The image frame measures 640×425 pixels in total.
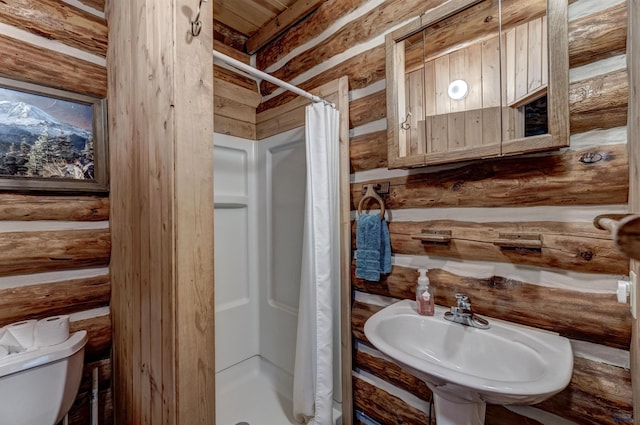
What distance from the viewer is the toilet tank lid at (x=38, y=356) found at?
104 cm

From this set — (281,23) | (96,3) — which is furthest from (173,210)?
(281,23)

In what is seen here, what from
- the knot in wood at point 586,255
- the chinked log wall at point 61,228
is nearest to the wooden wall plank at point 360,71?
the knot in wood at point 586,255

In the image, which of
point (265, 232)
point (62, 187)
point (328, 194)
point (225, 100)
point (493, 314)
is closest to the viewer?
point (493, 314)

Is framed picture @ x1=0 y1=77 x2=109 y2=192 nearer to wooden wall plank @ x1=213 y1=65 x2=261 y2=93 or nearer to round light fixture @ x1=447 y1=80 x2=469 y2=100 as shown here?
wooden wall plank @ x1=213 y1=65 x2=261 y2=93

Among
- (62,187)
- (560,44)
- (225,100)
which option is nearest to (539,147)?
(560,44)

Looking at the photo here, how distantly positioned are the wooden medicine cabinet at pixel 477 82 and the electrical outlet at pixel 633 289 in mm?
431

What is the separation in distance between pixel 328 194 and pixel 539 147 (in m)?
0.91

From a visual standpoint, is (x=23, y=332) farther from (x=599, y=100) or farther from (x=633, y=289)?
(x=599, y=100)

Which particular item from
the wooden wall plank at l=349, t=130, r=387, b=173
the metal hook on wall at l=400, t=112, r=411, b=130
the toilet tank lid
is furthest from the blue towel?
the toilet tank lid

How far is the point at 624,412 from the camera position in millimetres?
870

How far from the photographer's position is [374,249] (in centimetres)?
140

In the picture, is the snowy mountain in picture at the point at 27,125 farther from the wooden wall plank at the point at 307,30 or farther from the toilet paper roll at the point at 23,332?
the wooden wall plank at the point at 307,30

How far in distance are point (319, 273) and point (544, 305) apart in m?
0.95

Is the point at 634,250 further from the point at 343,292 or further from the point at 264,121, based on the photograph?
the point at 264,121
